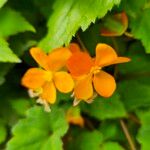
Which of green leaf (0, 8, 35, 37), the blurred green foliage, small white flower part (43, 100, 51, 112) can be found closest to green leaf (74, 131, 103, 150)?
the blurred green foliage

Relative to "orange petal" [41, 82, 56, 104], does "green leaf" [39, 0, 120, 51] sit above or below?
above

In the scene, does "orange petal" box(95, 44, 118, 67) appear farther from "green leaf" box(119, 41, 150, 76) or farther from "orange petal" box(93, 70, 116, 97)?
"green leaf" box(119, 41, 150, 76)

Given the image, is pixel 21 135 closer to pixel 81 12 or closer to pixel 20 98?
pixel 20 98

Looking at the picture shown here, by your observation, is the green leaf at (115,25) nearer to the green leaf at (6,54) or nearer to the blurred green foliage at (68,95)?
the blurred green foliage at (68,95)

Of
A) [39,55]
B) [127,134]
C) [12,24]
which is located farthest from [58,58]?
[127,134]

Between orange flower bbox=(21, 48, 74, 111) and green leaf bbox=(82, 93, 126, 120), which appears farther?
green leaf bbox=(82, 93, 126, 120)

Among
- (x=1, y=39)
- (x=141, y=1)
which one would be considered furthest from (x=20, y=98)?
(x=141, y=1)
